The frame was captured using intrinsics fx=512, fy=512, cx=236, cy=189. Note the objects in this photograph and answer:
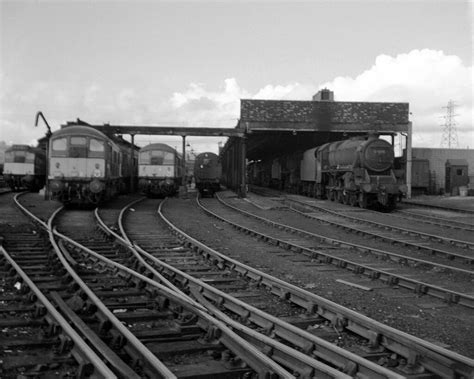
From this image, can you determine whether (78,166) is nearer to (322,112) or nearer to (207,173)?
(207,173)

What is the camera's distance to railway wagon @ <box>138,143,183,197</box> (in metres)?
28.5

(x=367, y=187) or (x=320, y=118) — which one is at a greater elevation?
(x=320, y=118)

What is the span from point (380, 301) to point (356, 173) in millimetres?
15723

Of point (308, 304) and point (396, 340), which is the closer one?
point (396, 340)

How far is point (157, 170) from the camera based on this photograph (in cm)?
2856

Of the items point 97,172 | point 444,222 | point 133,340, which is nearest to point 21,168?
point 97,172

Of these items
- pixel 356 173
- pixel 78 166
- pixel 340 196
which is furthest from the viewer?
pixel 340 196

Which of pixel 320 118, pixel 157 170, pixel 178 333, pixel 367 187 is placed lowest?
pixel 178 333

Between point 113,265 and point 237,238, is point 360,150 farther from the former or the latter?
point 113,265

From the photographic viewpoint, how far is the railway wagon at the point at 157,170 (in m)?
28.5

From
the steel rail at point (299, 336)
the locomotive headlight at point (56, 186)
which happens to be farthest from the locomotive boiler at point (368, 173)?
the steel rail at point (299, 336)

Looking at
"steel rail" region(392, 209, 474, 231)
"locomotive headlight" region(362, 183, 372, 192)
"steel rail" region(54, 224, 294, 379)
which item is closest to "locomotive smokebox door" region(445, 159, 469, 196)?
"locomotive headlight" region(362, 183, 372, 192)

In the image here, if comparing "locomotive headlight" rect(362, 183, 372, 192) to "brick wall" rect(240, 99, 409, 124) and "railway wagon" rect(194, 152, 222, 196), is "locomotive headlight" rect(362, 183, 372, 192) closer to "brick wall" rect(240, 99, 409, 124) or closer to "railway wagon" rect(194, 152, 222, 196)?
"brick wall" rect(240, 99, 409, 124)

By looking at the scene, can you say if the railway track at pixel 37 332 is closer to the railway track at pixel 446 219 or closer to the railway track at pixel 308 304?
the railway track at pixel 308 304
